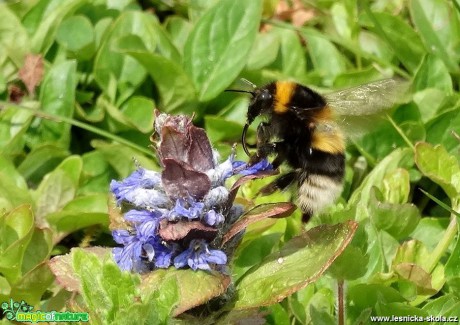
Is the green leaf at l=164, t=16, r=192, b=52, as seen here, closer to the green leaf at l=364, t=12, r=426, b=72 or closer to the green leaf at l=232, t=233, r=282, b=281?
the green leaf at l=364, t=12, r=426, b=72

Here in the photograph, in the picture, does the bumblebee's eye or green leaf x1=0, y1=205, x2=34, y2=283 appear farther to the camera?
green leaf x1=0, y1=205, x2=34, y2=283

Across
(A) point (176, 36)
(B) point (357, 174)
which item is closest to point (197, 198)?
(B) point (357, 174)

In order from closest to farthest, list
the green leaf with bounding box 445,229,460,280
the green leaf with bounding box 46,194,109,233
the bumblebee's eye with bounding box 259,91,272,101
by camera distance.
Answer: the bumblebee's eye with bounding box 259,91,272,101, the green leaf with bounding box 445,229,460,280, the green leaf with bounding box 46,194,109,233

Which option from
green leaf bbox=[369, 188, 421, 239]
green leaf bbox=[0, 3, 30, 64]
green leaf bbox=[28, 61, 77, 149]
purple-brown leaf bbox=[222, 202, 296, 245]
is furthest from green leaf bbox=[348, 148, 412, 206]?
green leaf bbox=[0, 3, 30, 64]

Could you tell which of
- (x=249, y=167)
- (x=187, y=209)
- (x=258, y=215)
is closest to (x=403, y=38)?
(x=249, y=167)

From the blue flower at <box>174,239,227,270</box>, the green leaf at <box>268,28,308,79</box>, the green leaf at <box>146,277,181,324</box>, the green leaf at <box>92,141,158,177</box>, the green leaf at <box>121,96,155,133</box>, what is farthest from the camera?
the green leaf at <box>268,28,308,79</box>

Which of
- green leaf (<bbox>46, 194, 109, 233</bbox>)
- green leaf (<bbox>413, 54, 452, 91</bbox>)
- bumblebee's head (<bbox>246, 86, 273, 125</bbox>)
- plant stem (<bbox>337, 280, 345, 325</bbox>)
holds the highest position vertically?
bumblebee's head (<bbox>246, 86, 273, 125</bbox>)
